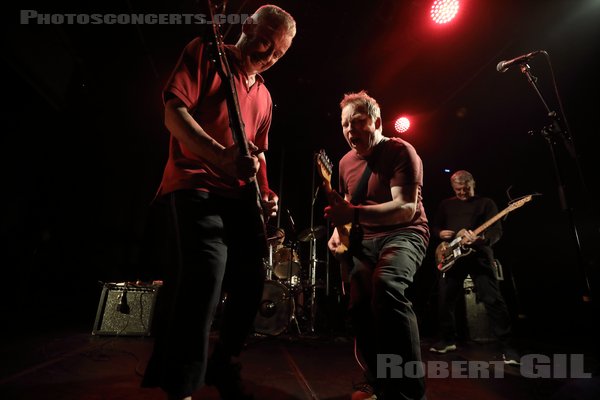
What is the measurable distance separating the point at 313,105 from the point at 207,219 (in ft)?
22.5

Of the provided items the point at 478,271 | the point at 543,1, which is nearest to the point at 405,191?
the point at 478,271

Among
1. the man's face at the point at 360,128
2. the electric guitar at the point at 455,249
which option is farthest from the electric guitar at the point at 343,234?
the electric guitar at the point at 455,249

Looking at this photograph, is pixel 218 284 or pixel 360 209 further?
pixel 360 209

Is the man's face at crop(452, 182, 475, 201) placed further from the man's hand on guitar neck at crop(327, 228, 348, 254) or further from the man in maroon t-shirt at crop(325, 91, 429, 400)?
the man's hand on guitar neck at crop(327, 228, 348, 254)

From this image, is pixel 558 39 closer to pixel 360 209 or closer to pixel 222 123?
pixel 360 209

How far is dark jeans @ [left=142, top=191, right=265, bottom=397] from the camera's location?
1190 mm

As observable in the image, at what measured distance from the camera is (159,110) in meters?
6.75

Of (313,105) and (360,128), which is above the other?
(313,105)

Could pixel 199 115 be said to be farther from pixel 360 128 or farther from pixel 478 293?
pixel 478 293

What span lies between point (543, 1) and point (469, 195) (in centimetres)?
327

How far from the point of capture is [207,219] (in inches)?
54.4

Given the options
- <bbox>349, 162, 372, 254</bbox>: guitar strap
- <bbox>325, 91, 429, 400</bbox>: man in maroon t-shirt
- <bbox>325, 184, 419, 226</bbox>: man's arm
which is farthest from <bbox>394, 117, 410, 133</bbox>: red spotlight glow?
<bbox>325, 184, 419, 226</bbox>: man's arm

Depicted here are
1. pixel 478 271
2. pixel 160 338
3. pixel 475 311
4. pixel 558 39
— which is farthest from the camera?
pixel 475 311

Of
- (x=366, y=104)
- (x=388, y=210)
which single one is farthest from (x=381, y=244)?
(x=366, y=104)
